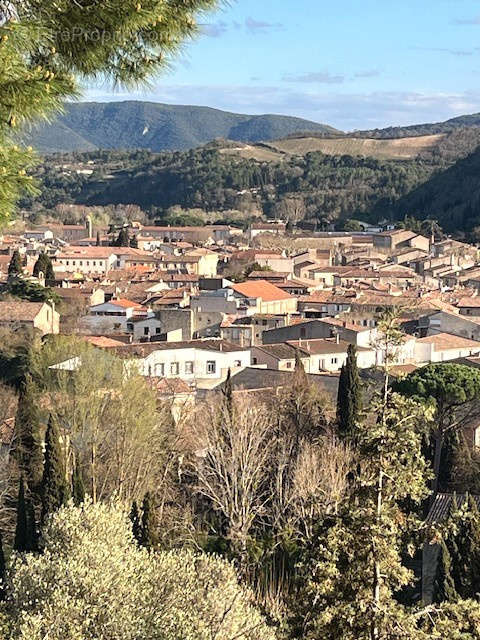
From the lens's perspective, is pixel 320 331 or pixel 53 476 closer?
pixel 53 476

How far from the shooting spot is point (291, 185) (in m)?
126

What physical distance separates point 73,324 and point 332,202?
7763cm

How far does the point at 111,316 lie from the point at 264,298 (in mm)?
7250

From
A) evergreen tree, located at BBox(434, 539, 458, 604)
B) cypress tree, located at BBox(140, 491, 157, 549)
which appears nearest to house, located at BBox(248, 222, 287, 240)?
cypress tree, located at BBox(140, 491, 157, 549)

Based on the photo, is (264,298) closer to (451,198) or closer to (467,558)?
(467,558)

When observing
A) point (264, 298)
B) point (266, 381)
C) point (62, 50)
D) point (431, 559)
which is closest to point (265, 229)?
point (264, 298)

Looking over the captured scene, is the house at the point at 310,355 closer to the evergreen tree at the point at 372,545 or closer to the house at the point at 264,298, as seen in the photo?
the house at the point at 264,298

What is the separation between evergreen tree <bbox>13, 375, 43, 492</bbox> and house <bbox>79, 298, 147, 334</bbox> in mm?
19582

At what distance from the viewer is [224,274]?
2397 inches

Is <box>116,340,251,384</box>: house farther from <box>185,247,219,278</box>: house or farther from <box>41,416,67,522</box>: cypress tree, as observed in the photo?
<box>185,247,219,278</box>: house

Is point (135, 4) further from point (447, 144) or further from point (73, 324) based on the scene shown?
point (447, 144)

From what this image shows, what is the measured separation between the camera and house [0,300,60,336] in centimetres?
3572

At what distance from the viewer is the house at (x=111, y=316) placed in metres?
40.4

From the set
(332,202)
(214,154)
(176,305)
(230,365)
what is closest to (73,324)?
(176,305)
